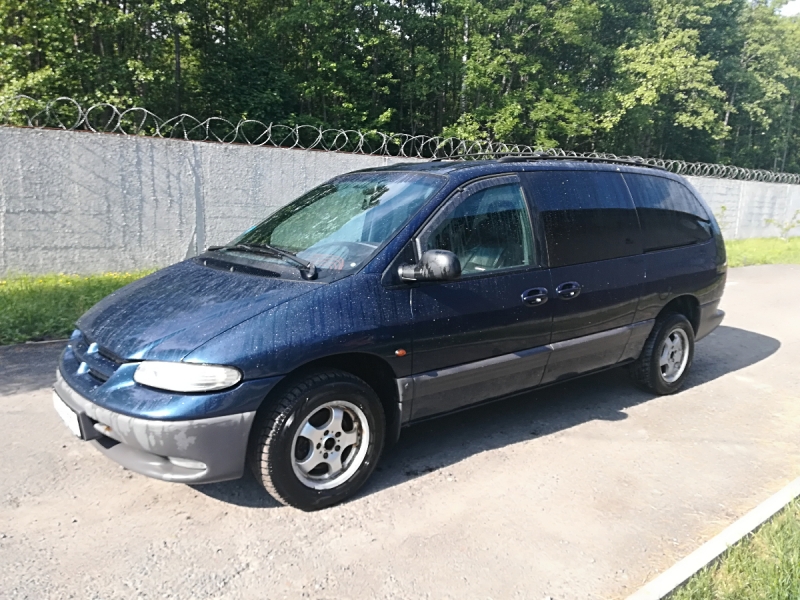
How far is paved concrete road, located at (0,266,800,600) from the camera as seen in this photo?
278cm

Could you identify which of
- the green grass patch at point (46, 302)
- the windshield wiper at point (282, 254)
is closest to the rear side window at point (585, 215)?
the windshield wiper at point (282, 254)

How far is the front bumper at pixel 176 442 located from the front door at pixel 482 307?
1.11m

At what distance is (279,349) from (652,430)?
3049 millimetres

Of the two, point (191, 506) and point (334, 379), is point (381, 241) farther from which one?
point (191, 506)

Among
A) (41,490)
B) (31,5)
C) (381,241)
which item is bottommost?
(41,490)

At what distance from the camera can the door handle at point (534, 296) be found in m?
4.08

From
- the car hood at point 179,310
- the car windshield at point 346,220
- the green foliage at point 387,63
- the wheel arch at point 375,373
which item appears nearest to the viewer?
the car hood at point 179,310

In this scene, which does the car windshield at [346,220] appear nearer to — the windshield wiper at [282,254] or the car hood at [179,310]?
the windshield wiper at [282,254]

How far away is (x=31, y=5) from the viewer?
1273 cm

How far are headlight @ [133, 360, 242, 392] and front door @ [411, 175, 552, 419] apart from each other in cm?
111

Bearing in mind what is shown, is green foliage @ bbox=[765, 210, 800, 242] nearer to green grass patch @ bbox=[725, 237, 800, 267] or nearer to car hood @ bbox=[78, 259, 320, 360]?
green grass patch @ bbox=[725, 237, 800, 267]

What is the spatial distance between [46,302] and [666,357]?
6374 millimetres

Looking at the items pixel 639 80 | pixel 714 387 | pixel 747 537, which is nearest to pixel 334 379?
pixel 747 537

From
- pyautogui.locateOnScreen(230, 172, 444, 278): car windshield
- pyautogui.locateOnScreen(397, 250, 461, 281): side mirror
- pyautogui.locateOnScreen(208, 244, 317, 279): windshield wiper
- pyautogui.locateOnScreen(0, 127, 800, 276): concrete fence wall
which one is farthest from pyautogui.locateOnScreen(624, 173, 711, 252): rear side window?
pyautogui.locateOnScreen(0, 127, 800, 276): concrete fence wall
